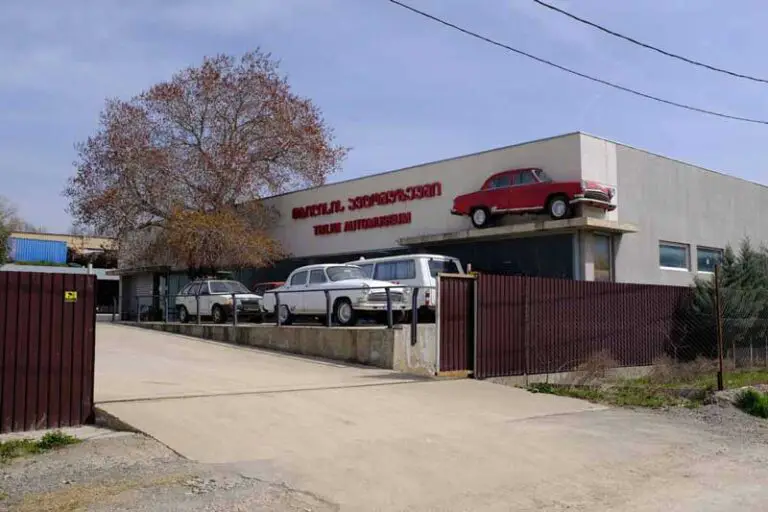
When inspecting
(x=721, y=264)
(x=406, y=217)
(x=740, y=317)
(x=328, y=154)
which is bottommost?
(x=740, y=317)

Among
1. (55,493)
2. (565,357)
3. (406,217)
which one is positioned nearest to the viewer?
(55,493)

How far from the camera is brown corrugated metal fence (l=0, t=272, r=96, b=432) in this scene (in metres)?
9.12

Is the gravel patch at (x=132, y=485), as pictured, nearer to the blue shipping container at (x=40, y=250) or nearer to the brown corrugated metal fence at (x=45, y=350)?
the brown corrugated metal fence at (x=45, y=350)

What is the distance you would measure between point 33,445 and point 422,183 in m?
19.8

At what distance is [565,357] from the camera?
1661 cm

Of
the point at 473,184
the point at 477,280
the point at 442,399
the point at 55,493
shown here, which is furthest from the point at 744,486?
the point at 473,184

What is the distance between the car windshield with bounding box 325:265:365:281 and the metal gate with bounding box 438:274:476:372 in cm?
452

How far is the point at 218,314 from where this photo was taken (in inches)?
967

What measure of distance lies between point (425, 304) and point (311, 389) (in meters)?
5.20

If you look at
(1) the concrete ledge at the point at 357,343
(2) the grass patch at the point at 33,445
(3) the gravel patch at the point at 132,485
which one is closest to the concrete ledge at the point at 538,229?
(1) the concrete ledge at the point at 357,343

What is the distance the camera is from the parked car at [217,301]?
23.9 meters

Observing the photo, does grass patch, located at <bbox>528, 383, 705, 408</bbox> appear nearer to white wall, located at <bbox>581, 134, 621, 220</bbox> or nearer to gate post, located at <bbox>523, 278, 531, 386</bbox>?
gate post, located at <bbox>523, 278, 531, 386</bbox>

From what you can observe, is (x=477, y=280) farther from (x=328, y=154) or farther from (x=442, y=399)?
(x=328, y=154)

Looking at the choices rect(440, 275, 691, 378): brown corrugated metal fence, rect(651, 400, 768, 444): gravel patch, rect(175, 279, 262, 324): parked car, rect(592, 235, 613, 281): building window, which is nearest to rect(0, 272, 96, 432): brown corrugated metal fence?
rect(440, 275, 691, 378): brown corrugated metal fence
